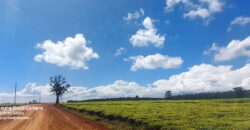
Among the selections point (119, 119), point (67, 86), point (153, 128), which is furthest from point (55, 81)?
point (153, 128)

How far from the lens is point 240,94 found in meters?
200

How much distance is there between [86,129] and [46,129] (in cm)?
328

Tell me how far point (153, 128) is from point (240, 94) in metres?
189

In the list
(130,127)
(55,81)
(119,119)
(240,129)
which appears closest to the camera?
(240,129)

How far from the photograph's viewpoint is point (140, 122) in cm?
2797

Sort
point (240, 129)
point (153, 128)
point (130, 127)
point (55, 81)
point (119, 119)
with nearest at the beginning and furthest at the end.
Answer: point (240, 129), point (153, 128), point (130, 127), point (119, 119), point (55, 81)

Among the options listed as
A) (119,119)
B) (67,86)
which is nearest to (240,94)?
(67,86)

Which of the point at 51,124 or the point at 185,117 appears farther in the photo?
the point at 185,117

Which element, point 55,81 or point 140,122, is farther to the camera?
point 55,81

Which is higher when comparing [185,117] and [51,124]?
[185,117]

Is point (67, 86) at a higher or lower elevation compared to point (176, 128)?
higher

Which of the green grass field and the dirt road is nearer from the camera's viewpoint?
the green grass field

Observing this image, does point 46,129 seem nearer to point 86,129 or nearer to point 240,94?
point 86,129

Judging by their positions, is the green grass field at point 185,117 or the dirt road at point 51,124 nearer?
the green grass field at point 185,117
